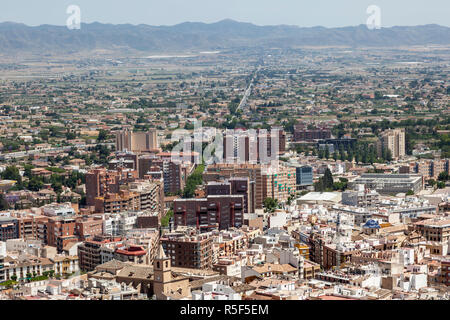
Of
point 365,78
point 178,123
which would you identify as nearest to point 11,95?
point 178,123

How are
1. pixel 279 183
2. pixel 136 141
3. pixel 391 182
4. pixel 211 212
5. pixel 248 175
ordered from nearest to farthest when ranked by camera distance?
pixel 211 212
pixel 248 175
pixel 279 183
pixel 391 182
pixel 136 141

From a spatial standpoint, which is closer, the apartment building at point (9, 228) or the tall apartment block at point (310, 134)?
the apartment building at point (9, 228)

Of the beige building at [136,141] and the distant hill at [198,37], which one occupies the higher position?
the distant hill at [198,37]

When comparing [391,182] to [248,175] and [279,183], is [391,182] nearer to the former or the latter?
[279,183]

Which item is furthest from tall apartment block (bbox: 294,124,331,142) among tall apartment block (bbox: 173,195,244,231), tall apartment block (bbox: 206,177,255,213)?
tall apartment block (bbox: 173,195,244,231)

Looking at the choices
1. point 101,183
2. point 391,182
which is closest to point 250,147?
point 391,182

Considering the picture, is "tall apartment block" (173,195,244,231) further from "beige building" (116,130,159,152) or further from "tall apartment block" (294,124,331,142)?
"tall apartment block" (294,124,331,142)

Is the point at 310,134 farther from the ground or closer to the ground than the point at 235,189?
closer to the ground

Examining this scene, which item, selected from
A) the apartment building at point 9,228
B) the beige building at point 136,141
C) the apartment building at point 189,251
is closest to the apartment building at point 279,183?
the apartment building at point 9,228

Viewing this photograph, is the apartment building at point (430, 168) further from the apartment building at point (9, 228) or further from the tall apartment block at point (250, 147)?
the apartment building at point (9, 228)
